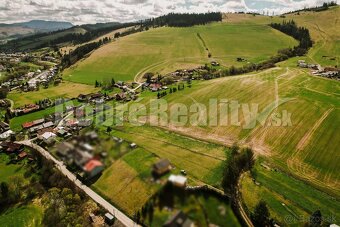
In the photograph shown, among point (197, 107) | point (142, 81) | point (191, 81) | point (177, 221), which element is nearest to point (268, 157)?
point (197, 107)

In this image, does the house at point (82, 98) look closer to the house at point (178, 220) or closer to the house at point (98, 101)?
the house at point (98, 101)

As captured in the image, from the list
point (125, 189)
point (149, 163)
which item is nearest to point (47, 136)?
point (125, 189)

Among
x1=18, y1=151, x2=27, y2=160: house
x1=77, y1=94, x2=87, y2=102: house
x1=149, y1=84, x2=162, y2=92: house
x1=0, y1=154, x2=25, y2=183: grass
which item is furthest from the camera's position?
x1=149, y1=84, x2=162, y2=92: house

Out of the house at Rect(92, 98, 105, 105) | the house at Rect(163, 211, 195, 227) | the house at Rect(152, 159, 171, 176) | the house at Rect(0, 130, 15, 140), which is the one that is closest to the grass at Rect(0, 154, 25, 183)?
the house at Rect(0, 130, 15, 140)

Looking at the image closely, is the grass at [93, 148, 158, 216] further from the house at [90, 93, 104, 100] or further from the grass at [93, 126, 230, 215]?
the house at [90, 93, 104, 100]

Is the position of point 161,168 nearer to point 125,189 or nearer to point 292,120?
point 125,189

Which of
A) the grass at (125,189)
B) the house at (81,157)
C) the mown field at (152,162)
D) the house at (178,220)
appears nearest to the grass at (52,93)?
the mown field at (152,162)

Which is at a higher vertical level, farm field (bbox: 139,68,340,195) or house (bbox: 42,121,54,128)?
farm field (bbox: 139,68,340,195)
